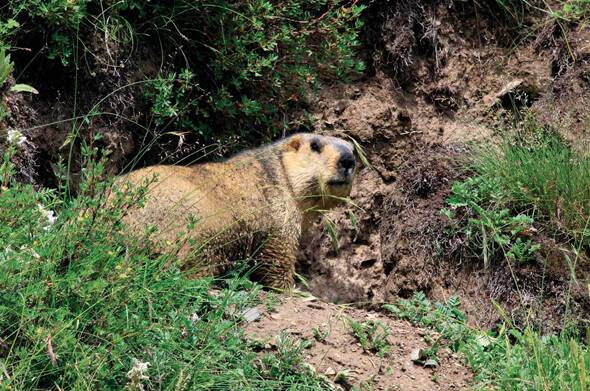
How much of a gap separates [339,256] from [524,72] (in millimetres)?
2564

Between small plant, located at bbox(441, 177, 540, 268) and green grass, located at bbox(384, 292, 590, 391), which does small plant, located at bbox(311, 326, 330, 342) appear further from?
small plant, located at bbox(441, 177, 540, 268)

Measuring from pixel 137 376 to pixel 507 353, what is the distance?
218 cm

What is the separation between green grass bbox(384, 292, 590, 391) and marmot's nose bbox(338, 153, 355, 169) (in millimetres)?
1114

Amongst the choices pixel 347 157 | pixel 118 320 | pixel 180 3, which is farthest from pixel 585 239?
pixel 118 320

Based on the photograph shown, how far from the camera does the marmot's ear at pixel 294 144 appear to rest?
278 inches

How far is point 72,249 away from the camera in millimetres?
4402

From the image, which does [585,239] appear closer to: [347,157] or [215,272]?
[347,157]

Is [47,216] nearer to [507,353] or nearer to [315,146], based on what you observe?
[507,353]

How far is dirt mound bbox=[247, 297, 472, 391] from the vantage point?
17.2ft

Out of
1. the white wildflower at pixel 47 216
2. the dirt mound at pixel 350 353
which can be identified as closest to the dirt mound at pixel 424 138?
the dirt mound at pixel 350 353

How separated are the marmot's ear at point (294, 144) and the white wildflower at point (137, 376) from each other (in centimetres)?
326

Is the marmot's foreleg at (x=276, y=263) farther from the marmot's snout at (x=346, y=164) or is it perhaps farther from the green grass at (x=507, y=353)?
the green grass at (x=507, y=353)

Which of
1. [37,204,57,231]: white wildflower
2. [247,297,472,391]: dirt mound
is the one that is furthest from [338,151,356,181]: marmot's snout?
[37,204,57,231]: white wildflower

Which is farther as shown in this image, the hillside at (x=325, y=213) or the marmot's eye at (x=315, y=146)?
the marmot's eye at (x=315, y=146)
